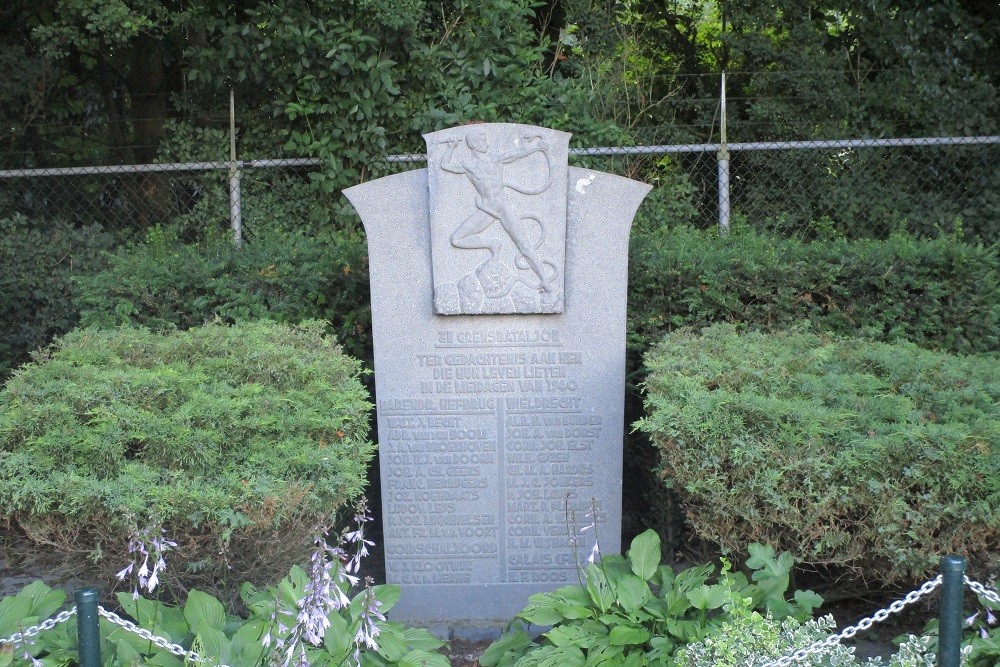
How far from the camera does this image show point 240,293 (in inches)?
211

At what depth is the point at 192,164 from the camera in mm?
7566

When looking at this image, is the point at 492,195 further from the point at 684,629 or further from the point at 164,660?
the point at 164,660

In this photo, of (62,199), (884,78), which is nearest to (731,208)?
(884,78)

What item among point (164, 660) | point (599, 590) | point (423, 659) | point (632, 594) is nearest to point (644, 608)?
point (632, 594)

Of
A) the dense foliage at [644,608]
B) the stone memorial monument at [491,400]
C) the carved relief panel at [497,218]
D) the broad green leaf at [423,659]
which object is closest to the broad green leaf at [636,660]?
the dense foliage at [644,608]

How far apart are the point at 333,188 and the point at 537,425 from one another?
151 inches

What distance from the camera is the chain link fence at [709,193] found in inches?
315

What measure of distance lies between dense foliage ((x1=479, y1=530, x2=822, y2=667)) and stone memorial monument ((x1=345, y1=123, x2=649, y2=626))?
105 centimetres

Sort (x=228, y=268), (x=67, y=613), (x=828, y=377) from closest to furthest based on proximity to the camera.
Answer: (x=67, y=613), (x=828, y=377), (x=228, y=268)

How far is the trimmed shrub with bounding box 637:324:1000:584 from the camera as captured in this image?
3092 millimetres

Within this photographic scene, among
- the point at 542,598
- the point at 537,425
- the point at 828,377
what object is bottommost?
the point at 542,598

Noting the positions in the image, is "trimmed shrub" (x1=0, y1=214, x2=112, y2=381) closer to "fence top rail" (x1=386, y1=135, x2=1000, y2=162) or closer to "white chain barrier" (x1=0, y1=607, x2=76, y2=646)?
"fence top rail" (x1=386, y1=135, x2=1000, y2=162)

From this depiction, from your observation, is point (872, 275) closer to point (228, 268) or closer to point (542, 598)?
point (542, 598)

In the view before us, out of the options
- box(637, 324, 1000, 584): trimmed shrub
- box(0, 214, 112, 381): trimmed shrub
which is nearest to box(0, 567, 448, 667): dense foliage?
box(637, 324, 1000, 584): trimmed shrub
